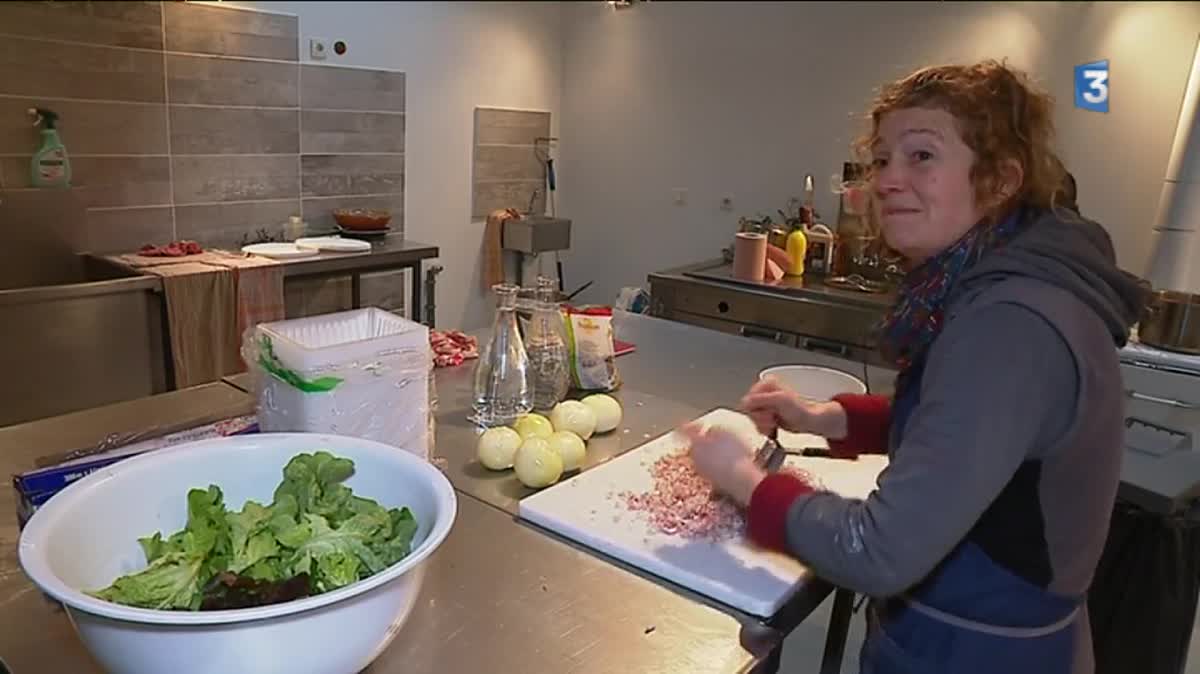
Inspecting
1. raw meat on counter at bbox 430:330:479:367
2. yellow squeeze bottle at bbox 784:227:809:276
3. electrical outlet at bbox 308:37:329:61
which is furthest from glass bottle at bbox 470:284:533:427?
electrical outlet at bbox 308:37:329:61

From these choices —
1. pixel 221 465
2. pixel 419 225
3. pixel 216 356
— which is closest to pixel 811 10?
pixel 419 225

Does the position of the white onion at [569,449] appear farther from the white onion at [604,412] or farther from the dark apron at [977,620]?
the dark apron at [977,620]

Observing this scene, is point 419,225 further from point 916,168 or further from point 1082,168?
point 916,168

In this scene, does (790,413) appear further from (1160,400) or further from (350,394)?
(1160,400)

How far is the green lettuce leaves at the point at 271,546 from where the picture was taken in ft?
2.20

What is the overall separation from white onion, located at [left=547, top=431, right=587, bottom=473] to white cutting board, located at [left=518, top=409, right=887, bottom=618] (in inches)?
1.0

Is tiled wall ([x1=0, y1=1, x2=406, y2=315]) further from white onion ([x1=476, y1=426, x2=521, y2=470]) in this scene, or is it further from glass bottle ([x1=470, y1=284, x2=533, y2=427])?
white onion ([x1=476, y1=426, x2=521, y2=470])

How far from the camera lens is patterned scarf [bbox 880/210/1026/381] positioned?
813 mm

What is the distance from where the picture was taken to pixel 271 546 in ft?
2.35

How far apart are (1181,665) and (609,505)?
1290mm

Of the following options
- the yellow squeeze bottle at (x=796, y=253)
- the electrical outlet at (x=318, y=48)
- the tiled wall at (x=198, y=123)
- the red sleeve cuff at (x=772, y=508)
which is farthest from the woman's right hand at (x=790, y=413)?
the electrical outlet at (x=318, y=48)

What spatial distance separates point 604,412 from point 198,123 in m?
2.27

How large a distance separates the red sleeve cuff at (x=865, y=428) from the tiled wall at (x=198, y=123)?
2.18 metres

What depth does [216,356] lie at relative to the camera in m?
2.44
